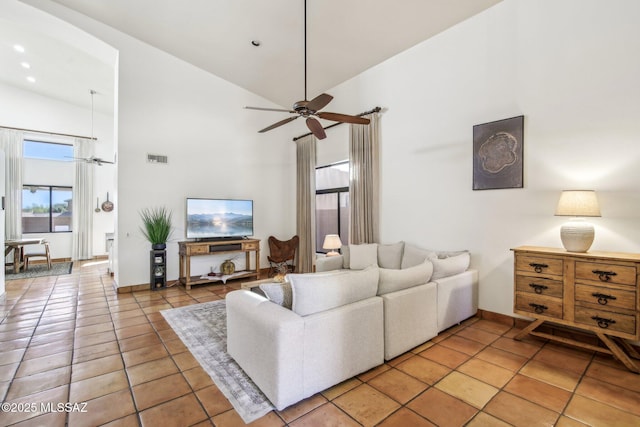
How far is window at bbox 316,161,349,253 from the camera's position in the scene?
5.88 m

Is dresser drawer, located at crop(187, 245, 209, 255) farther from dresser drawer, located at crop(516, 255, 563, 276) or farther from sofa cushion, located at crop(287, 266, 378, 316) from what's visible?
dresser drawer, located at crop(516, 255, 563, 276)

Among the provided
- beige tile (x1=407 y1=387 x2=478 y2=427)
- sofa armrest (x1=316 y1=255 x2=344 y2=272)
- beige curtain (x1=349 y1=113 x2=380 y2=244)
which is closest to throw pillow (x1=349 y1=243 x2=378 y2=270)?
sofa armrest (x1=316 y1=255 x2=344 y2=272)

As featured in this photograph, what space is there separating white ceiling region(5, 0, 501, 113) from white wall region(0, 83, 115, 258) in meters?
2.32

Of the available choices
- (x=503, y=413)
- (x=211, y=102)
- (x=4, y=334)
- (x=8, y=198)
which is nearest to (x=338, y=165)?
(x=211, y=102)

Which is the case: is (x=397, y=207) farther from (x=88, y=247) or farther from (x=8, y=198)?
(x=8, y=198)

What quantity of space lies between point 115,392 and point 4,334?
7.41ft

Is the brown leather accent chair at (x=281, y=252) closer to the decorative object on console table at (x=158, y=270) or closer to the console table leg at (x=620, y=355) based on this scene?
the decorative object on console table at (x=158, y=270)

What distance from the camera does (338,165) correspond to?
5.98m

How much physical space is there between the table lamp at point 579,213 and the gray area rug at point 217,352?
307 centimetres

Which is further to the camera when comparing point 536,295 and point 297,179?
point 297,179

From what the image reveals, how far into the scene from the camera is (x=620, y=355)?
246 centimetres

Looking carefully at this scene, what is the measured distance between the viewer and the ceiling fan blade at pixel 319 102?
2.94m

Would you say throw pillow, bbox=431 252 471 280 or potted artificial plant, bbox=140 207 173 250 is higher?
potted artificial plant, bbox=140 207 173 250

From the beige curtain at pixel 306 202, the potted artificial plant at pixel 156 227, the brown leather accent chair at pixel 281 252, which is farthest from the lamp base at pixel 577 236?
the potted artificial plant at pixel 156 227
